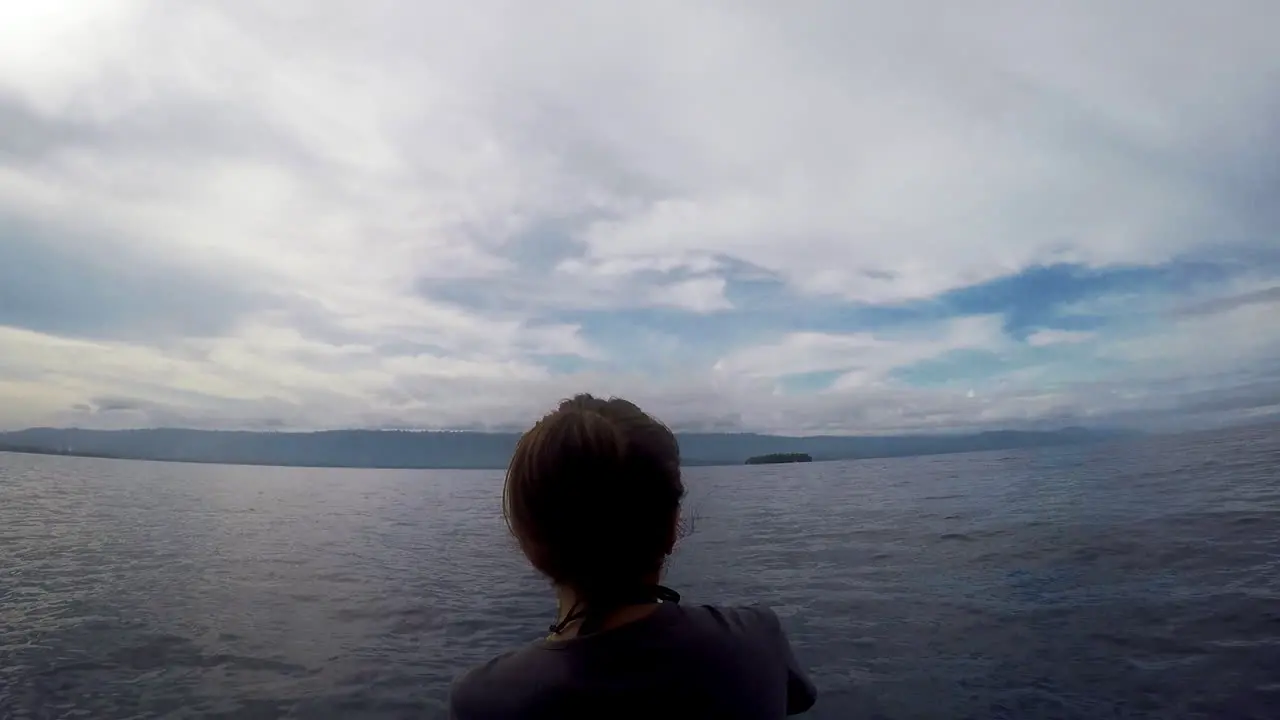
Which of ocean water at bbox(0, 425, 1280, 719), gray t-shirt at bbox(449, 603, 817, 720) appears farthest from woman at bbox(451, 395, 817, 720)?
ocean water at bbox(0, 425, 1280, 719)

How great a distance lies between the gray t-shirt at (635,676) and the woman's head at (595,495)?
0.67 feet

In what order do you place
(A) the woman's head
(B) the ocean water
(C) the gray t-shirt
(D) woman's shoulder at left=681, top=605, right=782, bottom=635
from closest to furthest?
(C) the gray t-shirt → (A) the woman's head → (D) woman's shoulder at left=681, top=605, right=782, bottom=635 → (B) the ocean water

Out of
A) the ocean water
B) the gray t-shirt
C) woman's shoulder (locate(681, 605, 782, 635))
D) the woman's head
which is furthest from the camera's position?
the ocean water

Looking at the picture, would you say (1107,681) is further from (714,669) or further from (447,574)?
(447,574)

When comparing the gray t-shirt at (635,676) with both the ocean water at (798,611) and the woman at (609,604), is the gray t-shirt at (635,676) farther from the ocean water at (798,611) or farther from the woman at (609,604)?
the ocean water at (798,611)

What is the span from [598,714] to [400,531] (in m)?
33.9

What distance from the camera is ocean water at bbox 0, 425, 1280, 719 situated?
10.2 meters

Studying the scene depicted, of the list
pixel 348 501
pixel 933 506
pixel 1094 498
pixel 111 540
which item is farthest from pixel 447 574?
pixel 348 501

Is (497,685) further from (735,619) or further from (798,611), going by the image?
(798,611)

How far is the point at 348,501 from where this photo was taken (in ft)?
187

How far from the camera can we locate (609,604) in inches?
93.5

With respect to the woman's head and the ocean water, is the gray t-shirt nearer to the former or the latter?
the woman's head

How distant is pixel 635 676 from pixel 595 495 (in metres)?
0.56

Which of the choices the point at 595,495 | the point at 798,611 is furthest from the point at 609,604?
the point at 798,611
